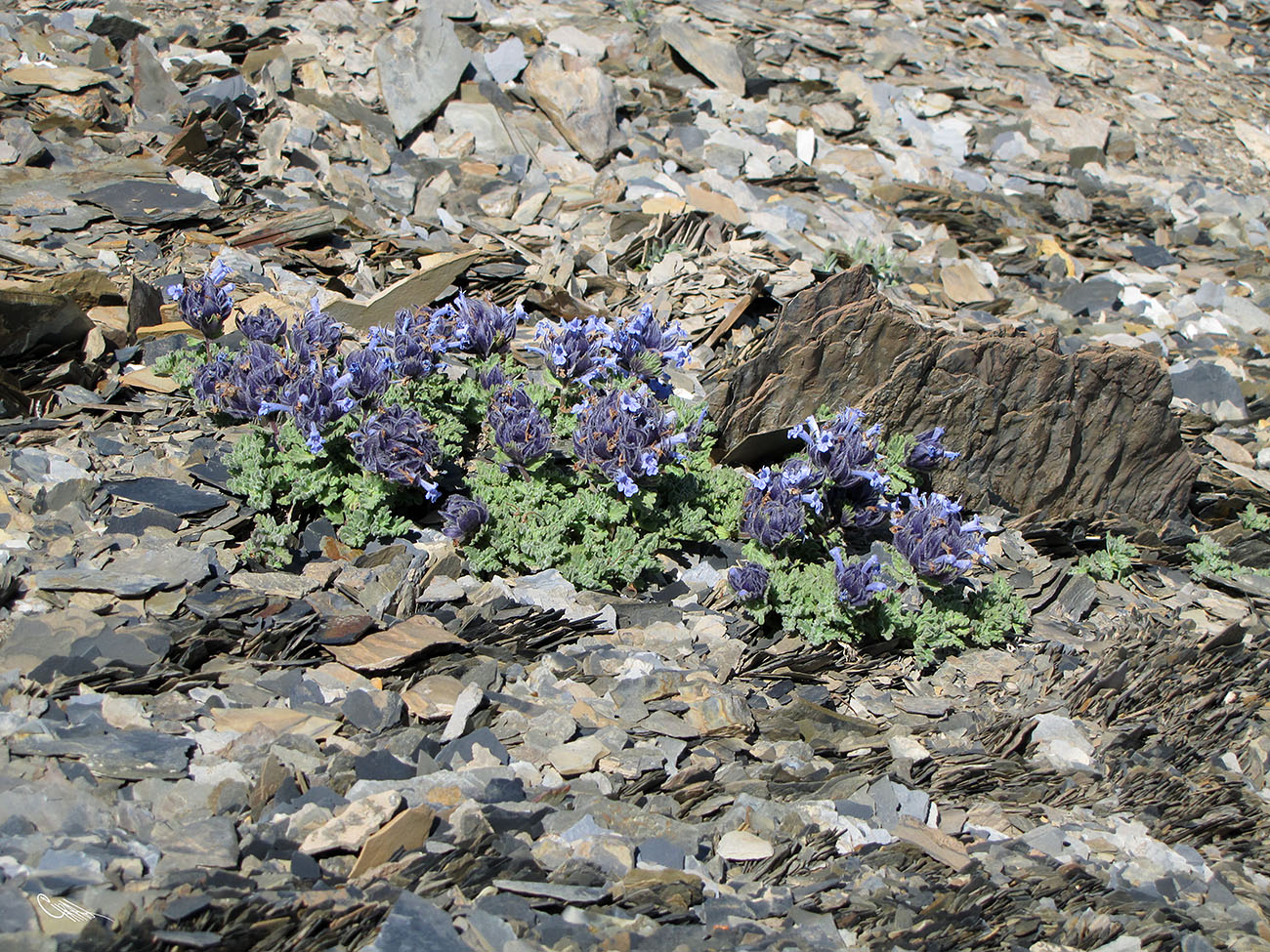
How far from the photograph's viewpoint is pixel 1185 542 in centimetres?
629

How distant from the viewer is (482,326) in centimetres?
551

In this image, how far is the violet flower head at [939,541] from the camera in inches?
193

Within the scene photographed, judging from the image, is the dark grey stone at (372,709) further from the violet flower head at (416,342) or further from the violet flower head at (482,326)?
the violet flower head at (482,326)

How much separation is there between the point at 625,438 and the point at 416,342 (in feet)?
4.19

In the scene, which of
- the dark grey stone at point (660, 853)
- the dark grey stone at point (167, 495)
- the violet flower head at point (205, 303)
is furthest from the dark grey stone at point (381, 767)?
the violet flower head at point (205, 303)

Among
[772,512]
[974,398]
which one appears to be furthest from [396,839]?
[974,398]

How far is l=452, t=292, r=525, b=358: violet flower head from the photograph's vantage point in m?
5.51

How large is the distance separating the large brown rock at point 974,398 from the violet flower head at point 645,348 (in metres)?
0.53

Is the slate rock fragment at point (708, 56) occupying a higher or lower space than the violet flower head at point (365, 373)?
higher

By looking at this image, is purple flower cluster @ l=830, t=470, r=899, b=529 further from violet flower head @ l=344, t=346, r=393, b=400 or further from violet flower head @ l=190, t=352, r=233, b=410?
violet flower head @ l=190, t=352, r=233, b=410

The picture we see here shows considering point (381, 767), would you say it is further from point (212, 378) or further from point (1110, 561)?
point (1110, 561)

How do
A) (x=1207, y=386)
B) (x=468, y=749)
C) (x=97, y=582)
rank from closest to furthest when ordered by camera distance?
(x=468, y=749), (x=97, y=582), (x=1207, y=386)

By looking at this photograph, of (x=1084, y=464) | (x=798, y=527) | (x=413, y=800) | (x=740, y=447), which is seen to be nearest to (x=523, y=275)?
(x=740, y=447)

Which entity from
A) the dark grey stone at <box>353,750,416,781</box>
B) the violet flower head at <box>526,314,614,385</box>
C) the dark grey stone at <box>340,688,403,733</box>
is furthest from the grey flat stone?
the violet flower head at <box>526,314,614,385</box>
